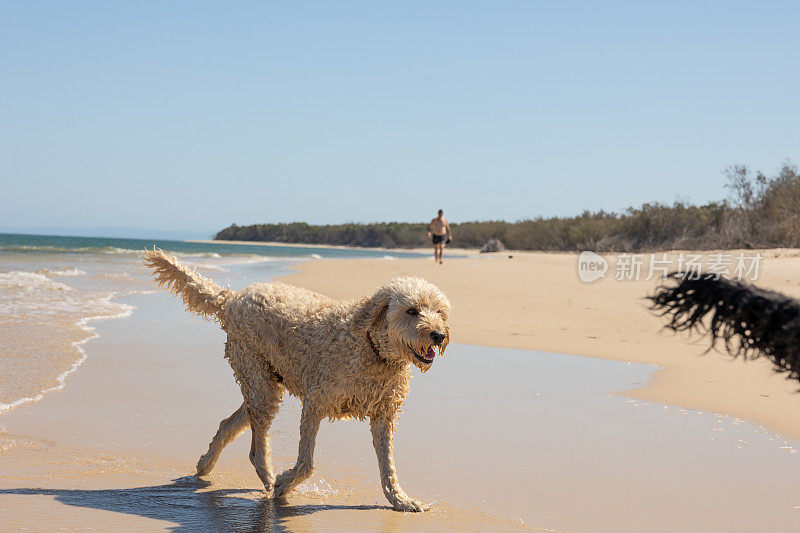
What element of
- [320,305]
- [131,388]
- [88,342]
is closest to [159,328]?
[88,342]

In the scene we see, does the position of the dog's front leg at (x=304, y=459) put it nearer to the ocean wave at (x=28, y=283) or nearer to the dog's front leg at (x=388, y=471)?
the dog's front leg at (x=388, y=471)

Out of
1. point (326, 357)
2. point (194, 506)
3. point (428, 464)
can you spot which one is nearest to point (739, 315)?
point (326, 357)

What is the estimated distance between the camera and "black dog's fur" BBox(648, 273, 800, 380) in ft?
8.40

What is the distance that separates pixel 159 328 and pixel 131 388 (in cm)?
433

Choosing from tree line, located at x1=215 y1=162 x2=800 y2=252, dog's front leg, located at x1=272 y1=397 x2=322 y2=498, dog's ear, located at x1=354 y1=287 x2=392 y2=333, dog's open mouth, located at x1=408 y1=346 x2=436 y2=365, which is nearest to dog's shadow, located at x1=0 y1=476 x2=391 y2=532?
dog's front leg, located at x1=272 y1=397 x2=322 y2=498

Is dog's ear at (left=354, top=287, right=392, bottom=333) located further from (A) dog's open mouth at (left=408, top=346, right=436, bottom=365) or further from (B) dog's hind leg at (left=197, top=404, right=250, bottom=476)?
(B) dog's hind leg at (left=197, top=404, right=250, bottom=476)

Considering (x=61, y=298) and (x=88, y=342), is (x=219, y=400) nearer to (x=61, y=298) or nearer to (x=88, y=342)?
(x=88, y=342)

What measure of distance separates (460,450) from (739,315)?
312 centimetres

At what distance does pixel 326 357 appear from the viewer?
4.48m

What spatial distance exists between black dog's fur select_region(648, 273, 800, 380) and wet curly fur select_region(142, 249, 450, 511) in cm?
158

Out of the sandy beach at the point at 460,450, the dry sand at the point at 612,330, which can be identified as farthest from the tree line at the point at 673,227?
the sandy beach at the point at 460,450

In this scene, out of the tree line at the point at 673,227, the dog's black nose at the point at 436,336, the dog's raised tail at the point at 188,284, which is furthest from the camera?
the tree line at the point at 673,227

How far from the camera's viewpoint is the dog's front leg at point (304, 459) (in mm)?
4340

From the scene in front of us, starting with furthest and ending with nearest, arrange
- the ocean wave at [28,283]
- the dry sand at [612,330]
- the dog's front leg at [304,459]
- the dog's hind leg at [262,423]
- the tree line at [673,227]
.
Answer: the tree line at [673,227] < the ocean wave at [28,283] < the dry sand at [612,330] < the dog's hind leg at [262,423] < the dog's front leg at [304,459]
